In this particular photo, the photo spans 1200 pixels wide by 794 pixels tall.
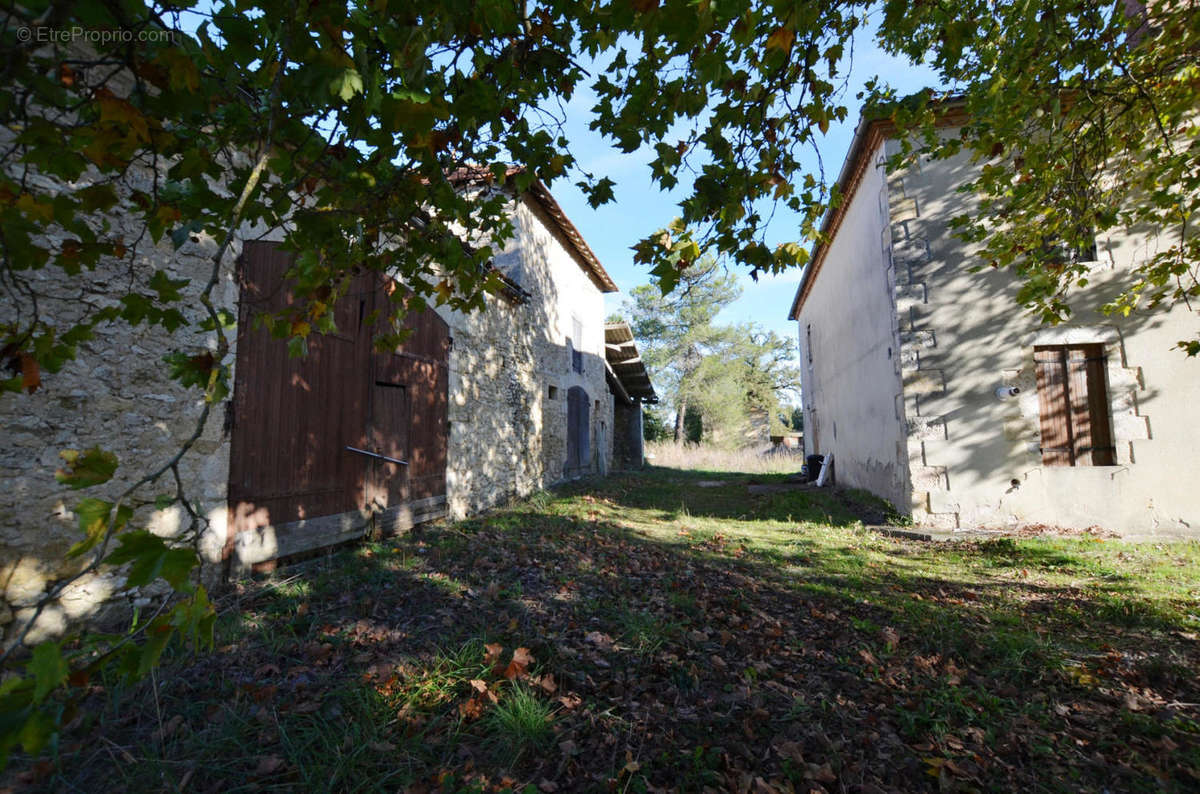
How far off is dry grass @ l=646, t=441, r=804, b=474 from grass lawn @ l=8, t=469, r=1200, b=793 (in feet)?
53.7

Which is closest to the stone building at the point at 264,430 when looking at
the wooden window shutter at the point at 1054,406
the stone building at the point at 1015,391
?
the stone building at the point at 1015,391

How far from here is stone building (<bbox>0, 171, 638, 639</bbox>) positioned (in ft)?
10.0

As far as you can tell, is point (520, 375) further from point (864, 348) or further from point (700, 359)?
point (700, 359)

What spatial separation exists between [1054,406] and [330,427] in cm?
833

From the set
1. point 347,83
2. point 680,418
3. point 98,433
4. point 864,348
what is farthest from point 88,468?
point 680,418

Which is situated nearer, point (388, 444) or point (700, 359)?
point (388, 444)

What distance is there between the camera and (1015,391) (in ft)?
21.4

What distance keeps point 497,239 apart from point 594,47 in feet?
3.51

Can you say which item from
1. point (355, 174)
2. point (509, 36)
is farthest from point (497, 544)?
point (509, 36)

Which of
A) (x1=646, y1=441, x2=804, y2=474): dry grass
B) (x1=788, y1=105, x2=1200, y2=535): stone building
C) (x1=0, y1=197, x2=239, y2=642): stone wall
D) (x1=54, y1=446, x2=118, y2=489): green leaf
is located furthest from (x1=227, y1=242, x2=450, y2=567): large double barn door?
(x1=646, y1=441, x2=804, y2=474): dry grass

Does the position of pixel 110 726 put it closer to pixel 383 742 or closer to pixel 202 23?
pixel 383 742

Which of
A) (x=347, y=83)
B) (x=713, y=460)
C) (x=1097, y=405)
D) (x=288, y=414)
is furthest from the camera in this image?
(x=713, y=460)

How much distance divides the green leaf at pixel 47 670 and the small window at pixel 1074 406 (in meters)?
8.50

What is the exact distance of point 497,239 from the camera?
300 cm
